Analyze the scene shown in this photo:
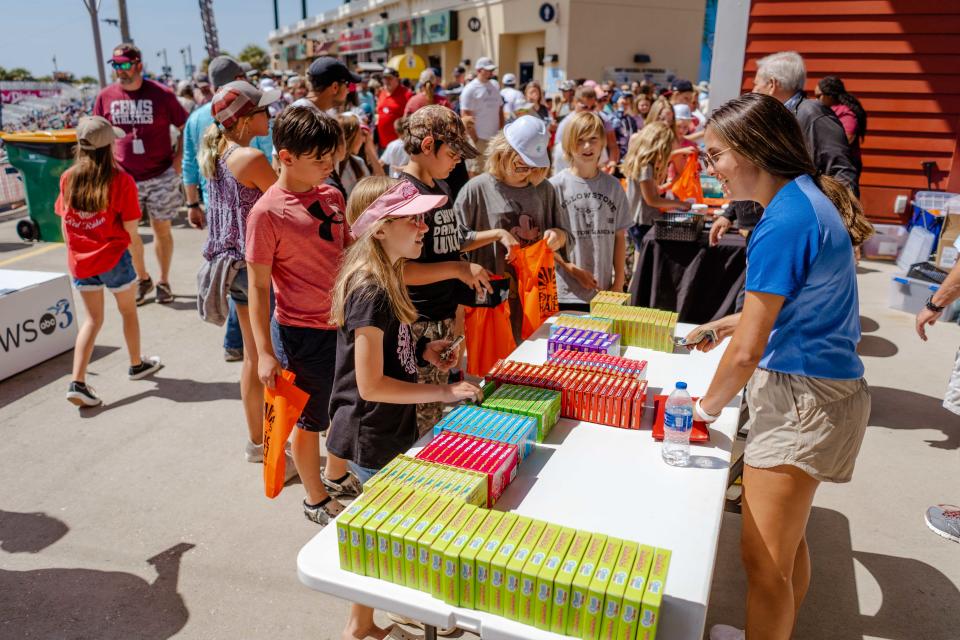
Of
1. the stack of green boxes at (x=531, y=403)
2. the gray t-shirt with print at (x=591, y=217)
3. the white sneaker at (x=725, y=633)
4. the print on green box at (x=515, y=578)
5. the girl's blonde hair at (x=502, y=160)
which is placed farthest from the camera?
the gray t-shirt with print at (x=591, y=217)

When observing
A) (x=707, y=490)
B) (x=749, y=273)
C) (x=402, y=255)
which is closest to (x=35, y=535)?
(x=402, y=255)

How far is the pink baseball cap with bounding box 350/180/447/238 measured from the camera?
7.43 ft

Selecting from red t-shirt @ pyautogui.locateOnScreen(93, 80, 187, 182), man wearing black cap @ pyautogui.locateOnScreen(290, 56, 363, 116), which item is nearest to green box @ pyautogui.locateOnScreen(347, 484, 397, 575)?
man wearing black cap @ pyautogui.locateOnScreen(290, 56, 363, 116)

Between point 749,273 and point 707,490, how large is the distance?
2.12ft

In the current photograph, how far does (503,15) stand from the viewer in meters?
23.7

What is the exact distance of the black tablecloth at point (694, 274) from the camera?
4730 millimetres

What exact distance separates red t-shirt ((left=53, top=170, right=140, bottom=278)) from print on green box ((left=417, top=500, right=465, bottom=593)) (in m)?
3.61

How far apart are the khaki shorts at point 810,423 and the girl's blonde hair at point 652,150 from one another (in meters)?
3.15

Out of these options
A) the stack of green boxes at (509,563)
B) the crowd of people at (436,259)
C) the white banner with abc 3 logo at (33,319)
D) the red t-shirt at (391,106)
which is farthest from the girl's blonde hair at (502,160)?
the red t-shirt at (391,106)

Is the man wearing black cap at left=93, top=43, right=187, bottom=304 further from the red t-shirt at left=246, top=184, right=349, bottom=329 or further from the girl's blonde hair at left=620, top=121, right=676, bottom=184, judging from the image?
the girl's blonde hair at left=620, top=121, right=676, bottom=184

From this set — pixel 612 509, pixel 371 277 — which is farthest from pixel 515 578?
pixel 371 277

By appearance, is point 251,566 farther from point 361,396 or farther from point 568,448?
point 568,448

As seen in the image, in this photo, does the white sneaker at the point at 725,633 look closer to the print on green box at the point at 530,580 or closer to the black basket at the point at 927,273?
the print on green box at the point at 530,580

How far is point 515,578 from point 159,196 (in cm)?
617
